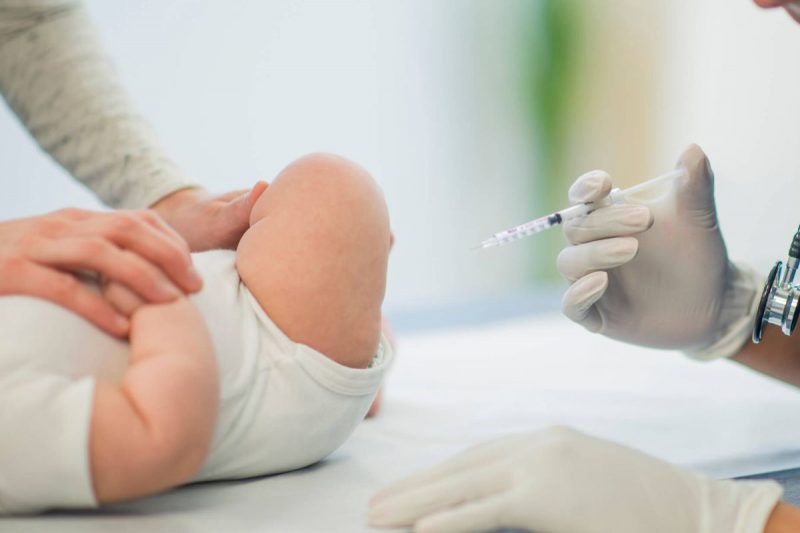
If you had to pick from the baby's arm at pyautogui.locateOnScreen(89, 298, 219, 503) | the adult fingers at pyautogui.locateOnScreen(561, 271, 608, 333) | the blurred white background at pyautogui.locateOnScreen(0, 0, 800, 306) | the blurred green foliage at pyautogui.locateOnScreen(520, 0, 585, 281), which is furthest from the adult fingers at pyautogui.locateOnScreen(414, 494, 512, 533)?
the blurred green foliage at pyautogui.locateOnScreen(520, 0, 585, 281)

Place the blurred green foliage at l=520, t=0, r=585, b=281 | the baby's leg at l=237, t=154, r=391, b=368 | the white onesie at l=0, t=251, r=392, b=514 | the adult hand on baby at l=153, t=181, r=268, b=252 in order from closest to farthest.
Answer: the white onesie at l=0, t=251, r=392, b=514, the baby's leg at l=237, t=154, r=391, b=368, the adult hand on baby at l=153, t=181, r=268, b=252, the blurred green foliage at l=520, t=0, r=585, b=281

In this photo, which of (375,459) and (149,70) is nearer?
(375,459)

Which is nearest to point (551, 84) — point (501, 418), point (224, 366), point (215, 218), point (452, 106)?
point (452, 106)

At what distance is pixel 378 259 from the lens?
969mm

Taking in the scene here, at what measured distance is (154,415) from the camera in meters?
0.72

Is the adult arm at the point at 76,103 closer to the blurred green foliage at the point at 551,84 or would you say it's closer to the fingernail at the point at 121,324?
the fingernail at the point at 121,324

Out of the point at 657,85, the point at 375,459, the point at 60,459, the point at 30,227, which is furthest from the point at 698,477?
the point at 657,85

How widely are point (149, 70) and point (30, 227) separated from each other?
1.44m

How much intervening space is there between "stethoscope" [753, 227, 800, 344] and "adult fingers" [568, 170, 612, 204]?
0.25m

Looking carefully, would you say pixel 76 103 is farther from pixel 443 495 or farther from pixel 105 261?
pixel 443 495

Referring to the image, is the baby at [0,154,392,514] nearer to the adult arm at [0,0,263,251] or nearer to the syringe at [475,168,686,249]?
the syringe at [475,168,686,249]

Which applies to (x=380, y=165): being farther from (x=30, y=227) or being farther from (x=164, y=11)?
(x=30, y=227)

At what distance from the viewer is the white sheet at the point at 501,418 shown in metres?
0.85

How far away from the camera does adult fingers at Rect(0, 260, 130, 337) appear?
2.56ft
